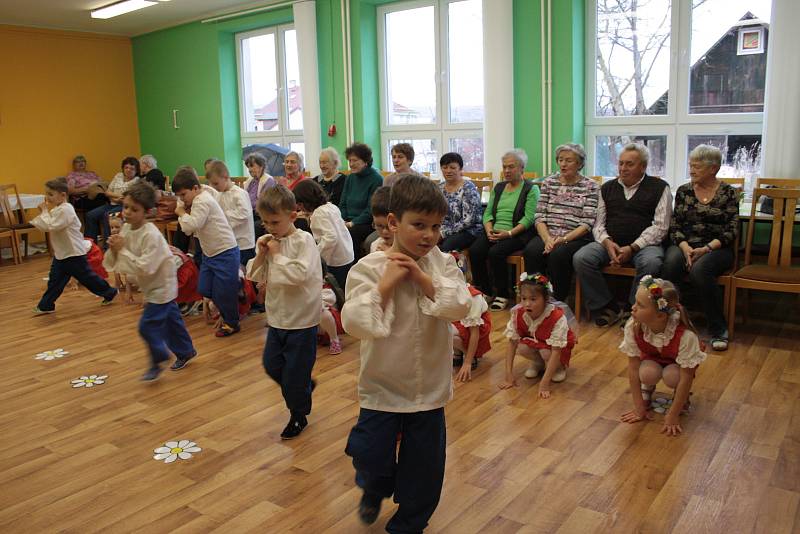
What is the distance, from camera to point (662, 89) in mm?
5934

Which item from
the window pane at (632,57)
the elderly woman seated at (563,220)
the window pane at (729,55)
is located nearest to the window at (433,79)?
the window pane at (632,57)

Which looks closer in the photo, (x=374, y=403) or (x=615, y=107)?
(x=374, y=403)

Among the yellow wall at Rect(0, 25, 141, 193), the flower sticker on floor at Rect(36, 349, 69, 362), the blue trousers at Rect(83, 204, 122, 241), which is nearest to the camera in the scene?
the flower sticker on floor at Rect(36, 349, 69, 362)

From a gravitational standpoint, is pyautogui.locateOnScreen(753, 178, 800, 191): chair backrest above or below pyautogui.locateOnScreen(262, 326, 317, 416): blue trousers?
above

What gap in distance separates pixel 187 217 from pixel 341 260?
1.03 meters

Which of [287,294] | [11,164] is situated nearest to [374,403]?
[287,294]

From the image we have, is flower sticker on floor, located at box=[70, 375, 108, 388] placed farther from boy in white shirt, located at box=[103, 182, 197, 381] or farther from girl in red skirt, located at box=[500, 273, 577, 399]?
girl in red skirt, located at box=[500, 273, 577, 399]

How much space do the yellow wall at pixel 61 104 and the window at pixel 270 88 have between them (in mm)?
2362

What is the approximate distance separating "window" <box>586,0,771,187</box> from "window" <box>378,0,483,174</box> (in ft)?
4.41

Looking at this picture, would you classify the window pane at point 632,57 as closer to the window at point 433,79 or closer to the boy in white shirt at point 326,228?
the window at point 433,79

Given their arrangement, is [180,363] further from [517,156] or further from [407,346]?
[517,156]

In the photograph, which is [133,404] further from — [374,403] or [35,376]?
[374,403]

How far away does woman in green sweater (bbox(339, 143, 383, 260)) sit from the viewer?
6086 mm

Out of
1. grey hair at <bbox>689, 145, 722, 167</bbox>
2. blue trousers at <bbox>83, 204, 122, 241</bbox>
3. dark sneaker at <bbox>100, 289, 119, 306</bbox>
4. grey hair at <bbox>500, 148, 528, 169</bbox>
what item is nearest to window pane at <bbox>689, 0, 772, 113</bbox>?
grey hair at <bbox>689, 145, 722, 167</bbox>
